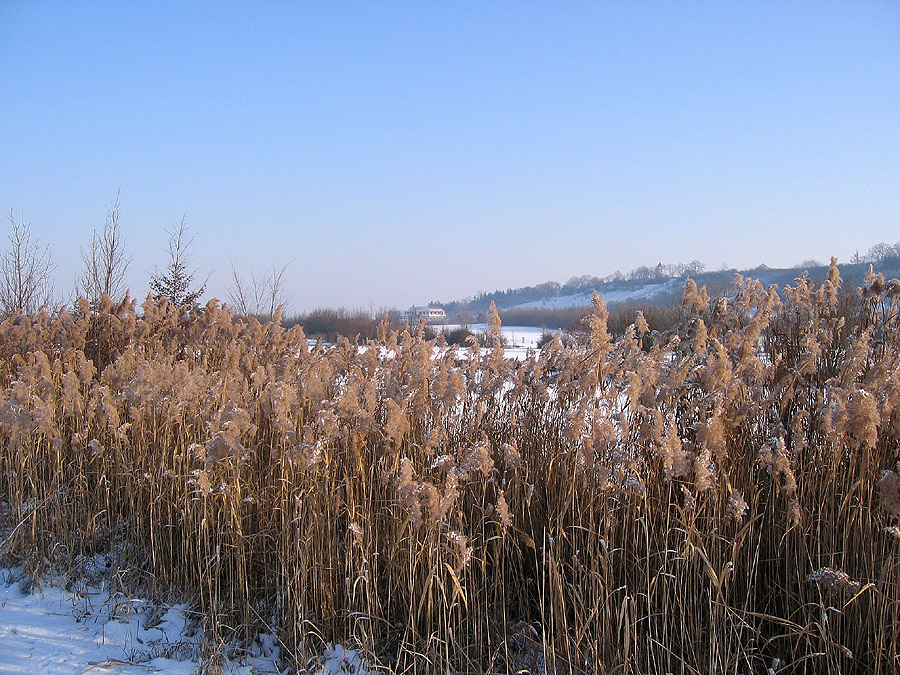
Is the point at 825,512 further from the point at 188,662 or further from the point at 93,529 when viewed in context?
the point at 93,529

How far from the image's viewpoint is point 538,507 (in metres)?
2.89

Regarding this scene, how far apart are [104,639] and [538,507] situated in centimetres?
201

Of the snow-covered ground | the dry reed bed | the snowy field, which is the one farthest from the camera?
the snowy field

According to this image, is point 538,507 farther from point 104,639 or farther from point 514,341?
point 514,341

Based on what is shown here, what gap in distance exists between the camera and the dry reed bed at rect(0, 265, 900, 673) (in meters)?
2.26

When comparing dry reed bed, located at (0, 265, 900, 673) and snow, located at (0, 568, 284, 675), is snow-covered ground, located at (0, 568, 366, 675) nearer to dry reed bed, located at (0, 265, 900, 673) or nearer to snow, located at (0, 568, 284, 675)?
snow, located at (0, 568, 284, 675)

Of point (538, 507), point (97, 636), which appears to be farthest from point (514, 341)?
point (97, 636)

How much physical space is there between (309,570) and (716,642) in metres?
1.60

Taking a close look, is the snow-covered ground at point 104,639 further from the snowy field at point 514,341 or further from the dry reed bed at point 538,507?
the snowy field at point 514,341

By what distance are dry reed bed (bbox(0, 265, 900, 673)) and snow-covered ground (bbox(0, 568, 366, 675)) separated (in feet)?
0.41

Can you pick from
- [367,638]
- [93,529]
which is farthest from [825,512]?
[93,529]

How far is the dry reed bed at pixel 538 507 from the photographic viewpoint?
2.26 meters

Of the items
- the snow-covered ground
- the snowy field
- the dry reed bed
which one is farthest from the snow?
the snowy field

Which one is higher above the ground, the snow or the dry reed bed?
the dry reed bed
